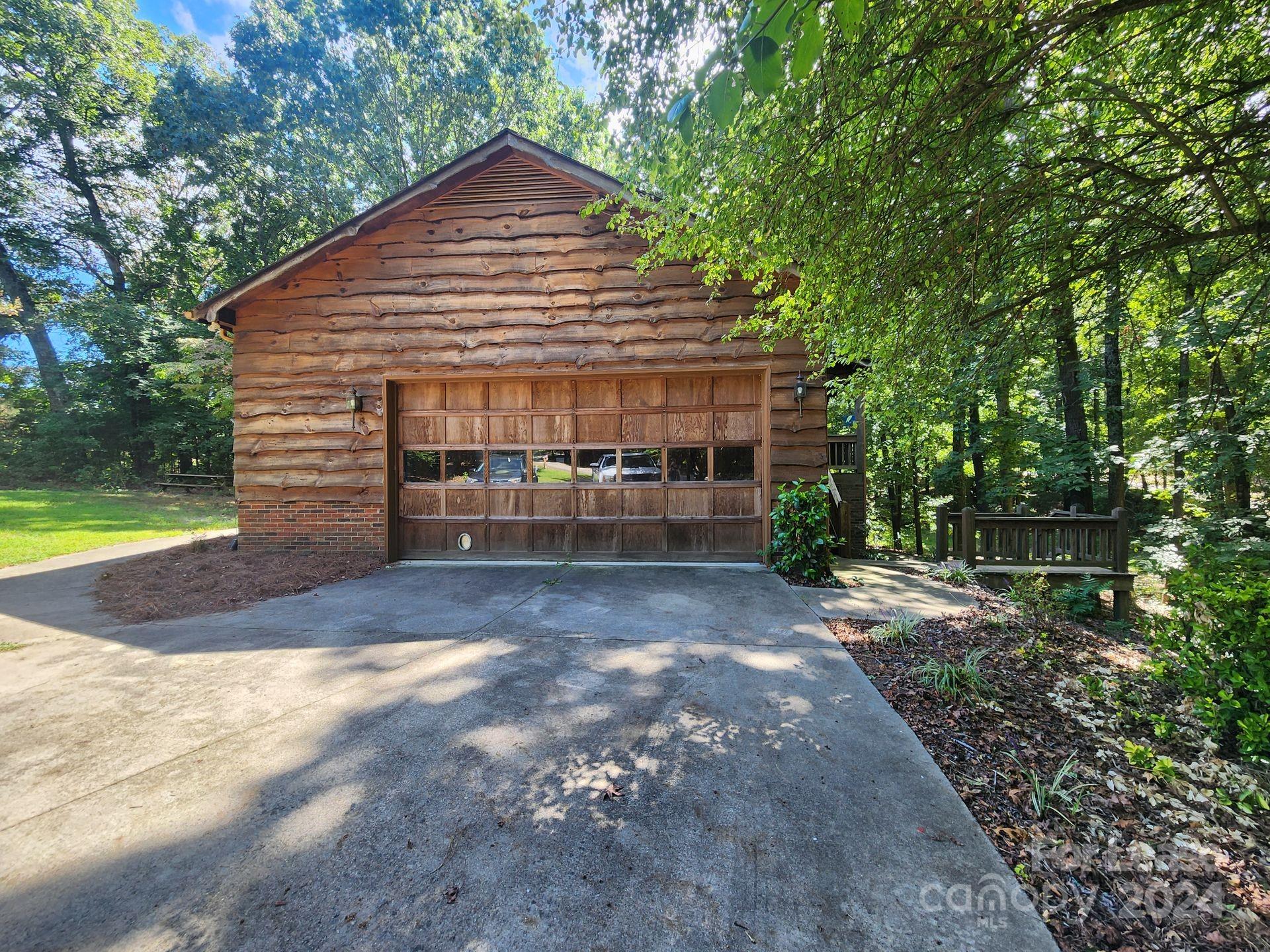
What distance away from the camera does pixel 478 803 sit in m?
1.99

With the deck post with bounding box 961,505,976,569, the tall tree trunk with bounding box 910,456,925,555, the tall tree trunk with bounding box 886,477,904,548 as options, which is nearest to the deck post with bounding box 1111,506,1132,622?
the deck post with bounding box 961,505,976,569

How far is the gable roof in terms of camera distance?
6.45 metres

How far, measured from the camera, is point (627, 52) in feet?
12.5

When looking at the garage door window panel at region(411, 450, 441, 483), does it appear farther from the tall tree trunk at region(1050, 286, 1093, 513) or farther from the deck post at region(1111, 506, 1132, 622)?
the tall tree trunk at region(1050, 286, 1093, 513)

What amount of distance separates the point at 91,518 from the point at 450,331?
38.7 feet

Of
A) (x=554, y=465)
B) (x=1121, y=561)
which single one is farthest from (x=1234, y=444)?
(x=554, y=465)

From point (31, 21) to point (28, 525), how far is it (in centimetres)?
2144

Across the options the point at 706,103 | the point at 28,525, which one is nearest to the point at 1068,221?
the point at 706,103

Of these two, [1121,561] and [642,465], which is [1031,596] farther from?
[642,465]

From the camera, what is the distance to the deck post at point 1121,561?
20.2ft

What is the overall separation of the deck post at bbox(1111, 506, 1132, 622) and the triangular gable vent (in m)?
8.27

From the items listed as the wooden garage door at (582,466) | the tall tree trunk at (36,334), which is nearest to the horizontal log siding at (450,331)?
the wooden garage door at (582,466)

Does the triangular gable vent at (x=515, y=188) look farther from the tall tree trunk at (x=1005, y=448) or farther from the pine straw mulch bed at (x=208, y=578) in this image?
the tall tree trunk at (x=1005, y=448)

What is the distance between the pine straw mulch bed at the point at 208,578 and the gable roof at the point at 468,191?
11.5ft
